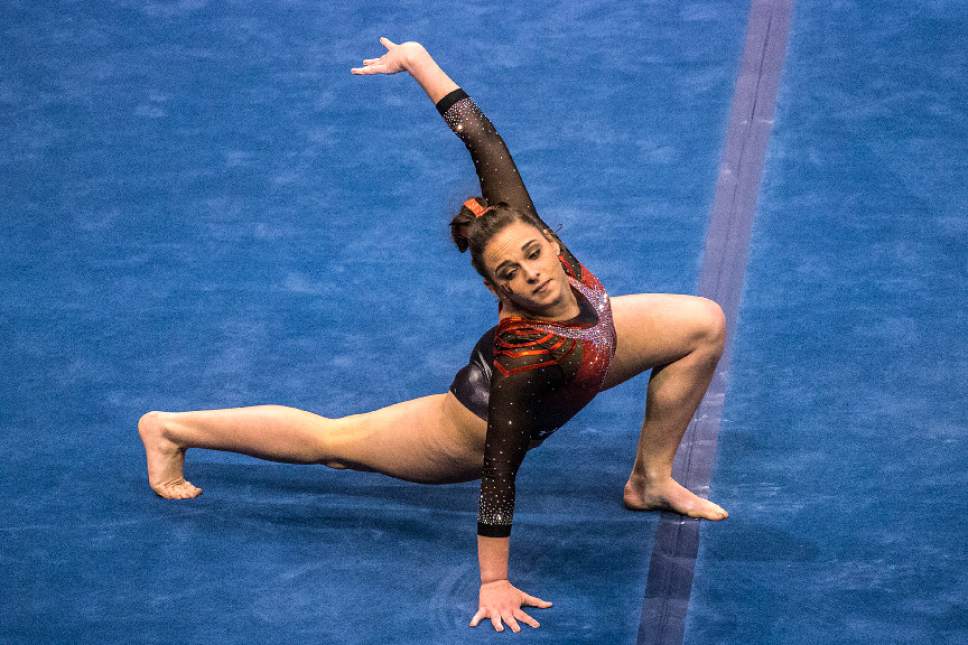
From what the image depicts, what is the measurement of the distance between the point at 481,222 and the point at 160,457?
41.7 inches

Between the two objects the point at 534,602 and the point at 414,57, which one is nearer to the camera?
the point at 534,602

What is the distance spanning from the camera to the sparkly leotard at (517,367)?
10.2ft

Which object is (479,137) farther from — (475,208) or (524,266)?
(524,266)

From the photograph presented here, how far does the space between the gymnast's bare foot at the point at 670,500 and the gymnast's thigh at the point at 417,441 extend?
40 cm

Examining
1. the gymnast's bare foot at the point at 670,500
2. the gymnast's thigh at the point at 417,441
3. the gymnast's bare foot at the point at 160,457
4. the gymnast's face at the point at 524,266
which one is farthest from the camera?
the gymnast's bare foot at the point at 160,457

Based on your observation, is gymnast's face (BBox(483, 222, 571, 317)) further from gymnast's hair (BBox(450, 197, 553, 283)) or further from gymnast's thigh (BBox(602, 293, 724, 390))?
gymnast's thigh (BBox(602, 293, 724, 390))

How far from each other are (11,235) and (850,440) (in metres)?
2.58

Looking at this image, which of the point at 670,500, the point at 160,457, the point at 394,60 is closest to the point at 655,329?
the point at 670,500

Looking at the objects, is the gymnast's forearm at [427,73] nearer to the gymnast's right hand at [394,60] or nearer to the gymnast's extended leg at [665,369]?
the gymnast's right hand at [394,60]

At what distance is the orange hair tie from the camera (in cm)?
315

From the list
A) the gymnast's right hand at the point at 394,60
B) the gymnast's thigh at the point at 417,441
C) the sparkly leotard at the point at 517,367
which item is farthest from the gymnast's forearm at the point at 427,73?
the gymnast's thigh at the point at 417,441

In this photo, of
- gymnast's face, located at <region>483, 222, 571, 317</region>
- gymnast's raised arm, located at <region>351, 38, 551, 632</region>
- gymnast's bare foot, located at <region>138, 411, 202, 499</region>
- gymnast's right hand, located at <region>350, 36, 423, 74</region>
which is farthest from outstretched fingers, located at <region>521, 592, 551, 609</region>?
gymnast's right hand, located at <region>350, 36, 423, 74</region>

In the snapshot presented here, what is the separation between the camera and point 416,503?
3656 mm

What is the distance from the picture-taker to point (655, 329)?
3426 mm
